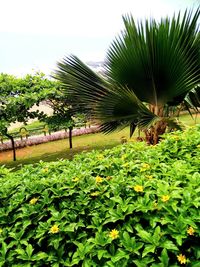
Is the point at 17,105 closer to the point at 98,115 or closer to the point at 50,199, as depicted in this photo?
the point at 98,115

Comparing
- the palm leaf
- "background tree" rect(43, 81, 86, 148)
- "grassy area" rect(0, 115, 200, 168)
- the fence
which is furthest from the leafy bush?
the fence

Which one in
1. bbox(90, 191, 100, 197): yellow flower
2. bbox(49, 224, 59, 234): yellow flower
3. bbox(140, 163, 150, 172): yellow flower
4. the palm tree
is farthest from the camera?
the palm tree

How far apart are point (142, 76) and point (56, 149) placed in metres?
7.04

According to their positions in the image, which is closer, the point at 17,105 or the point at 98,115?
the point at 98,115

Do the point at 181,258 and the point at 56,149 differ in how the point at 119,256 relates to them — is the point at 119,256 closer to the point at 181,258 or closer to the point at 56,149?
the point at 181,258

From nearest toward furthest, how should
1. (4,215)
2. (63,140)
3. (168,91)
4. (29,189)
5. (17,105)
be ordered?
(4,215), (29,189), (168,91), (17,105), (63,140)

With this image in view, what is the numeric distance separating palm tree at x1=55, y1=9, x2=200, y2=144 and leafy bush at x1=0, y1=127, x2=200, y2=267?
2.09 meters

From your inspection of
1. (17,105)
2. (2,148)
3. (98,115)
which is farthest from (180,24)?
(2,148)

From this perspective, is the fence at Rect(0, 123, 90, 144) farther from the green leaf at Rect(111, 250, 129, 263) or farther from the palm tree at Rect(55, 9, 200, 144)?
the green leaf at Rect(111, 250, 129, 263)

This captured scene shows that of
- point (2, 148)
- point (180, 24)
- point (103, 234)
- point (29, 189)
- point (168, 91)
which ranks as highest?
point (180, 24)

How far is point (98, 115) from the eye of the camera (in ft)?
14.3

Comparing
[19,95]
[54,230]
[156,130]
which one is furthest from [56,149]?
[54,230]

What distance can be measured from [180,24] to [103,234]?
3187 mm

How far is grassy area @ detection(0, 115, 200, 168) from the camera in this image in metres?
9.45
